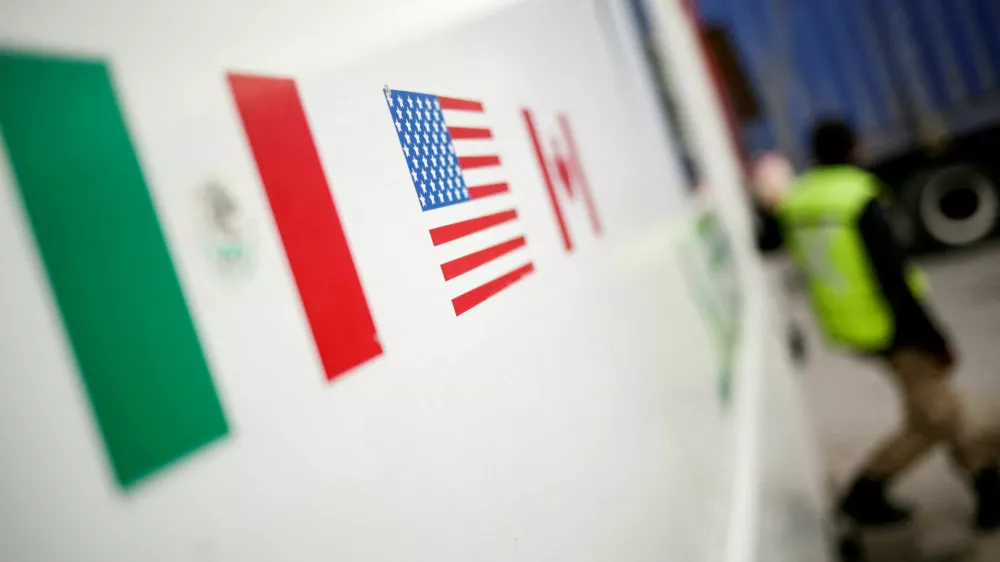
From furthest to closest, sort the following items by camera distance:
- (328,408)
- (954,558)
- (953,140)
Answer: (953,140)
(954,558)
(328,408)

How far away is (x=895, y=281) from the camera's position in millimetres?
2260

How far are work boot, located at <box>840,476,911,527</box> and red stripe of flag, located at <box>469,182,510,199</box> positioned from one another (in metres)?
2.31

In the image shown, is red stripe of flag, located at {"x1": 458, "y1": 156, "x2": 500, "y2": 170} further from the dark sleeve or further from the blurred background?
the blurred background

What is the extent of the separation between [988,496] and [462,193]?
2411mm

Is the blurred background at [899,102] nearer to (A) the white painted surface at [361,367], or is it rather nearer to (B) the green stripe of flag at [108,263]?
(A) the white painted surface at [361,367]

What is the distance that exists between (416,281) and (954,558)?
8.08ft

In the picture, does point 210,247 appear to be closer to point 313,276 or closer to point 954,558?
point 313,276

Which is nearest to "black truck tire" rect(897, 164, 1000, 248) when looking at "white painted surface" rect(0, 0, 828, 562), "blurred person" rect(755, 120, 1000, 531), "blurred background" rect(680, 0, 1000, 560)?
"blurred background" rect(680, 0, 1000, 560)

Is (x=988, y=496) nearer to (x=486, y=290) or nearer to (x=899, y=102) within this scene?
(x=486, y=290)

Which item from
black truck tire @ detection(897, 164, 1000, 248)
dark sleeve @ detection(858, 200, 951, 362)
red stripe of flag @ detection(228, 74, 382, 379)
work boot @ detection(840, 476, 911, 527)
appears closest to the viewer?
red stripe of flag @ detection(228, 74, 382, 379)

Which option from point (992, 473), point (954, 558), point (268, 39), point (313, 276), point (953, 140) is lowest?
point (954, 558)

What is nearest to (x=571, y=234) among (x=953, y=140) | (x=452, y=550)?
(x=452, y=550)

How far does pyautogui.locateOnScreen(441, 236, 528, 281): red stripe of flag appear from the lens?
0.69 m

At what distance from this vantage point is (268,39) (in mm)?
524
